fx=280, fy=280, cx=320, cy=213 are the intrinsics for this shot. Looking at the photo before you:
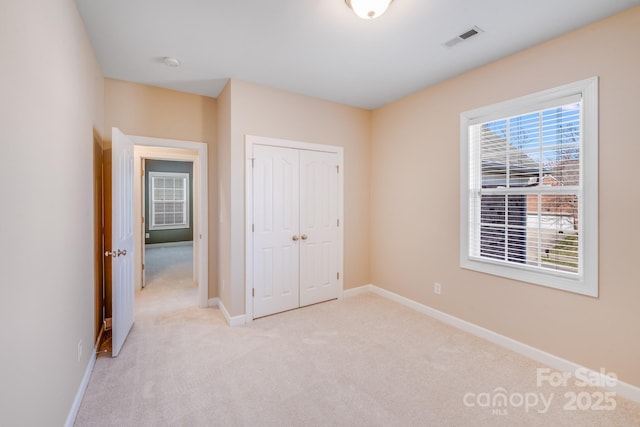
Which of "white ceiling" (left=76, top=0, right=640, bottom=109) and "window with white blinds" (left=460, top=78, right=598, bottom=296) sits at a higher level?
"white ceiling" (left=76, top=0, right=640, bottom=109)

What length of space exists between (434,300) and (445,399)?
1.49m

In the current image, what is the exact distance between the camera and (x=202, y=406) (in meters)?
1.90

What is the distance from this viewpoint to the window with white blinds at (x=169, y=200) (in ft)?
27.2

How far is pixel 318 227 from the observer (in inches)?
150

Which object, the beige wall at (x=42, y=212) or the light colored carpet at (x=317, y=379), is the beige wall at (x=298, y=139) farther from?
the beige wall at (x=42, y=212)

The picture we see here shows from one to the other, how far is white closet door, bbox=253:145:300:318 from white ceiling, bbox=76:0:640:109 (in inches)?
37.8

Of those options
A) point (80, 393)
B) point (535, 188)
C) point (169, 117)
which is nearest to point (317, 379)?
point (80, 393)

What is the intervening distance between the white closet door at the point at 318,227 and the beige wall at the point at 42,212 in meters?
2.19

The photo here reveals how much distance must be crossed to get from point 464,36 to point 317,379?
303 cm

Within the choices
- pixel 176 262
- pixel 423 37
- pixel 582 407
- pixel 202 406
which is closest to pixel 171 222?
pixel 176 262

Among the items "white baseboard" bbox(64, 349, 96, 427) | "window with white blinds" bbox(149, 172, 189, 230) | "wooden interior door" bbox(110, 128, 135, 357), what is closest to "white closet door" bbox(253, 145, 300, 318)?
"wooden interior door" bbox(110, 128, 135, 357)

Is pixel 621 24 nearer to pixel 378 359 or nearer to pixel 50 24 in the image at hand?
pixel 378 359

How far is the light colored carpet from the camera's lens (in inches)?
71.5

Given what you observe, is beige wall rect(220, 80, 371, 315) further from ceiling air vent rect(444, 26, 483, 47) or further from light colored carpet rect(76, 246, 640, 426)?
ceiling air vent rect(444, 26, 483, 47)
